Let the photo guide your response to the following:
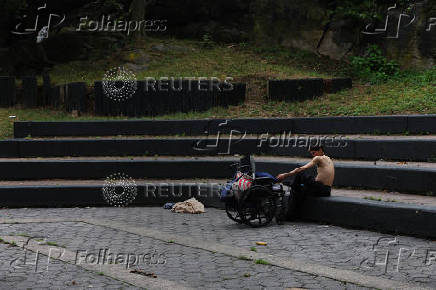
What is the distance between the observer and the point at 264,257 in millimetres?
8242

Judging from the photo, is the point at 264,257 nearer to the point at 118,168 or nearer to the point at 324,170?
the point at 324,170

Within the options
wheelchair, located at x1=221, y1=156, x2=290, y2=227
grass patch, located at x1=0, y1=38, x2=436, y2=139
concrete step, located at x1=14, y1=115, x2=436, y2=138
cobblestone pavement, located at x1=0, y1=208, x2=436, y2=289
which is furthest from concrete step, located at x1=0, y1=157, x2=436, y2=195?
wheelchair, located at x1=221, y1=156, x2=290, y2=227

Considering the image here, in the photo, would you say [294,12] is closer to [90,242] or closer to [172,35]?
[172,35]

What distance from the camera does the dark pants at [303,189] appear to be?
10.5 metres

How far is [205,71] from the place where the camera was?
1864 cm

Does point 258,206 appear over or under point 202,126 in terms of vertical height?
under

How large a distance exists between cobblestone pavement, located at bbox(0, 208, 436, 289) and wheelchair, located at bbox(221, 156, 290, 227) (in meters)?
0.22

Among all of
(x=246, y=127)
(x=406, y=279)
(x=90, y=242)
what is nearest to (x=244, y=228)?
(x=90, y=242)

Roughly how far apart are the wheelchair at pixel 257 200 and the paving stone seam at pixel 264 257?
1131mm

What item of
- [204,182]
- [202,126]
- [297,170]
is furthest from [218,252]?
[202,126]

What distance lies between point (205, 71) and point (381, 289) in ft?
41.6

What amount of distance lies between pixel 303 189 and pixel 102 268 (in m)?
4.02

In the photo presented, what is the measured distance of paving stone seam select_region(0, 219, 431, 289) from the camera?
693 cm

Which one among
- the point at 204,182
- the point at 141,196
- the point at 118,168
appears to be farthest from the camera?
the point at 118,168
